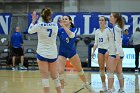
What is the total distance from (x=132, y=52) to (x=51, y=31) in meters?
10.6

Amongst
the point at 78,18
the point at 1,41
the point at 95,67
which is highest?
the point at 78,18

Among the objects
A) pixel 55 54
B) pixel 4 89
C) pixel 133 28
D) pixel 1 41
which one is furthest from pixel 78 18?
pixel 55 54

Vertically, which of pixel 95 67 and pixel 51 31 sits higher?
pixel 51 31

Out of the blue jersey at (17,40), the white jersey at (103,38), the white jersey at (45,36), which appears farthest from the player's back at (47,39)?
the blue jersey at (17,40)

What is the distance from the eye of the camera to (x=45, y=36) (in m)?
6.76

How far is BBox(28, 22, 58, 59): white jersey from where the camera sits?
22.1ft

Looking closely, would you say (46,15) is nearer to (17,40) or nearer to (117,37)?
(117,37)

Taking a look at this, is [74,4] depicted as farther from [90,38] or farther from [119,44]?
[119,44]

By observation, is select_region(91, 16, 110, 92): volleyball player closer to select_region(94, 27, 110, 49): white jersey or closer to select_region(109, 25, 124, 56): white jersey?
select_region(94, 27, 110, 49): white jersey

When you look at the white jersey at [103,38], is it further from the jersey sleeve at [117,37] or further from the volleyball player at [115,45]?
the jersey sleeve at [117,37]

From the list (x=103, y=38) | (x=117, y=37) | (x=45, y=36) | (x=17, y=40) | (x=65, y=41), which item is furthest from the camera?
(x=17, y=40)

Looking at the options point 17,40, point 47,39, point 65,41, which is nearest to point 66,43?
point 65,41

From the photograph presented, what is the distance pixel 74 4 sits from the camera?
71.8ft

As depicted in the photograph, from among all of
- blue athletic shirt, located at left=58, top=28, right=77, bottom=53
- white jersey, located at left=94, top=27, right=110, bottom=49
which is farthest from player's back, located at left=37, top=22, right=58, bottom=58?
white jersey, located at left=94, top=27, right=110, bottom=49
